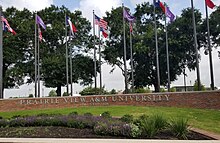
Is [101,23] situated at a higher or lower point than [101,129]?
higher

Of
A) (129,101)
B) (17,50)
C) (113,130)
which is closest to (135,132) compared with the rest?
(113,130)

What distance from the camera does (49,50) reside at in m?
39.7

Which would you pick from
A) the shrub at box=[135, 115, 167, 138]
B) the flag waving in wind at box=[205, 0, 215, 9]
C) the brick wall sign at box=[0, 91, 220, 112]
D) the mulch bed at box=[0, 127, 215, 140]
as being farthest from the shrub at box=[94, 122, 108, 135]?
the flag waving in wind at box=[205, 0, 215, 9]

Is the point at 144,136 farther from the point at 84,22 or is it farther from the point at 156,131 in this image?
the point at 84,22

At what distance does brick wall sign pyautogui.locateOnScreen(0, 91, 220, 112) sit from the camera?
20.0m

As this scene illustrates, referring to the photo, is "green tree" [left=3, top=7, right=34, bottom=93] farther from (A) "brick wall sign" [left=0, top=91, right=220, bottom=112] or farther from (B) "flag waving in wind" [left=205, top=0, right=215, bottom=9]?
(B) "flag waving in wind" [left=205, top=0, right=215, bottom=9]

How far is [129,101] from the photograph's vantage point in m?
22.4

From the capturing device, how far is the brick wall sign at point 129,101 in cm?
2002

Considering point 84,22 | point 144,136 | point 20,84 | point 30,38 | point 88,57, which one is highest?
point 84,22

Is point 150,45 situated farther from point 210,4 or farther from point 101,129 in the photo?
point 101,129

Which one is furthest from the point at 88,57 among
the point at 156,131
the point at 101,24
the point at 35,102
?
the point at 156,131

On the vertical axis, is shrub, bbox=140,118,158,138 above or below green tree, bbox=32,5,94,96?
below

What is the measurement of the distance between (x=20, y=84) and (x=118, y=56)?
530 inches

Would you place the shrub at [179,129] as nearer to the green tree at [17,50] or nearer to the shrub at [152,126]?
the shrub at [152,126]
